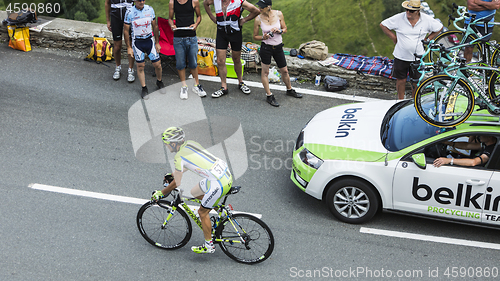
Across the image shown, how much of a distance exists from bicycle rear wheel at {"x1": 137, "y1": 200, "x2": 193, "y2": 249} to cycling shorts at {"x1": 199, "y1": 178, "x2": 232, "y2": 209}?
17.4 inches

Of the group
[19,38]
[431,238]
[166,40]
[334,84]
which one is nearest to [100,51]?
[166,40]

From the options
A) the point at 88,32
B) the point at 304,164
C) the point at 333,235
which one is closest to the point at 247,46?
the point at 88,32

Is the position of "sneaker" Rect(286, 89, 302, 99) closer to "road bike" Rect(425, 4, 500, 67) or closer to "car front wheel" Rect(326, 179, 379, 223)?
"road bike" Rect(425, 4, 500, 67)

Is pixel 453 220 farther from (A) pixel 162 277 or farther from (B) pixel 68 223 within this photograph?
(B) pixel 68 223

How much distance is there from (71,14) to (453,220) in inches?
3105

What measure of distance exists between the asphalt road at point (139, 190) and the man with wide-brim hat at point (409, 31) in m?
1.75

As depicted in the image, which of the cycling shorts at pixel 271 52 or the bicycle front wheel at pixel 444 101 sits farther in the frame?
the cycling shorts at pixel 271 52

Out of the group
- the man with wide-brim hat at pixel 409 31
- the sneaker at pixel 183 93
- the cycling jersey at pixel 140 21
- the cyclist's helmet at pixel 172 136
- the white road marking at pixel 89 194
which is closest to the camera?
the cyclist's helmet at pixel 172 136

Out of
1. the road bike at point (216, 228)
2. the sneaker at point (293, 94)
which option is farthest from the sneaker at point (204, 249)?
the sneaker at point (293, 94)

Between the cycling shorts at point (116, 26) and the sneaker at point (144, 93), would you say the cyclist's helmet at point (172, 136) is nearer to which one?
the sneaker at point (144, 93)

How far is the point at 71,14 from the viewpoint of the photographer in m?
73.8

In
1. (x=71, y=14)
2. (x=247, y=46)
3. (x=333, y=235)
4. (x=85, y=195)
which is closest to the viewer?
(x=333, y=235)

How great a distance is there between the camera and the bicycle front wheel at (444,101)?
5597 mm

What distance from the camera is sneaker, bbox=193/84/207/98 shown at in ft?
30.5
